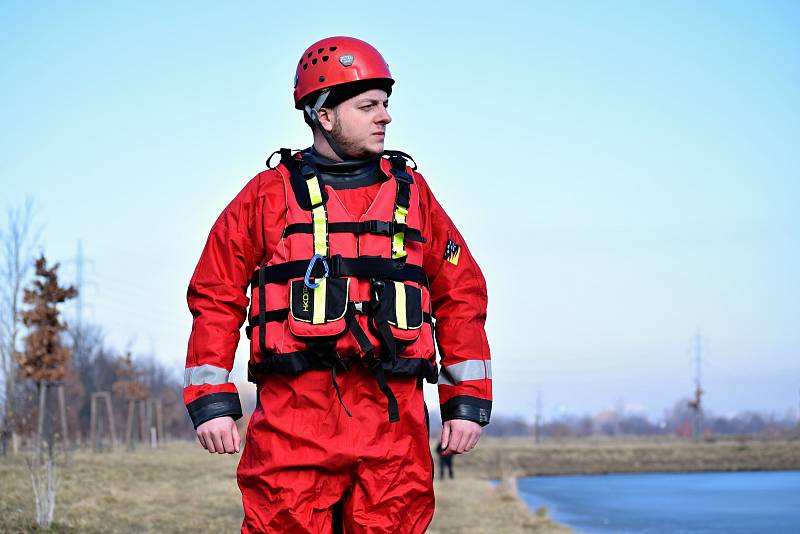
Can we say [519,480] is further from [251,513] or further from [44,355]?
[251,513]

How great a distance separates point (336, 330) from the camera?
3.57 meters

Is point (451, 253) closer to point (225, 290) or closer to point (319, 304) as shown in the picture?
point (319, 304)

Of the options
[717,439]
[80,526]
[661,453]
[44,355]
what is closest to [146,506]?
[80,526]

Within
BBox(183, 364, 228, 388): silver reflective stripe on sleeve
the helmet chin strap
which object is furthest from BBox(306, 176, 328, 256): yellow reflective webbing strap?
BBox(183, 364, 228, 388): silver reflective stripe on sleeve

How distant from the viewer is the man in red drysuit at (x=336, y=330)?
141 inches

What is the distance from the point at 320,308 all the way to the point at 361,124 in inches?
31.1

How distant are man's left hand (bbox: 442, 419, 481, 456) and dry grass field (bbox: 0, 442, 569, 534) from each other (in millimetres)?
5854

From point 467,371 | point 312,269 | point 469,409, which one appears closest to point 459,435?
point 469,409

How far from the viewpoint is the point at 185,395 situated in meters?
3.71

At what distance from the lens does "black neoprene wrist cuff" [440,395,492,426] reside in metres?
3.90

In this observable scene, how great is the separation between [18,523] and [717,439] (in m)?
67.4

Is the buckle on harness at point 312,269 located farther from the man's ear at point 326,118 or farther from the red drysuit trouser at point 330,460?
the man's ear at point 326,118

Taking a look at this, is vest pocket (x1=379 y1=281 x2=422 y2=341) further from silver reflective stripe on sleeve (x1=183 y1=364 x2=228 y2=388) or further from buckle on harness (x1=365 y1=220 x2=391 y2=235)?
silver reflective stripe on sleeve (x1=183 y1=364 x2=228 y2=388)

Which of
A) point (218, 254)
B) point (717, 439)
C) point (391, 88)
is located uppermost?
point (391, 88)
